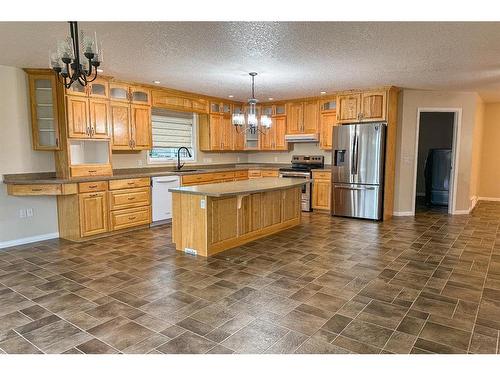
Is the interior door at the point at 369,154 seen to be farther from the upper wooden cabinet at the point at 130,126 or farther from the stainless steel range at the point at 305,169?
the upper wooden cabinet at the point at 130,126

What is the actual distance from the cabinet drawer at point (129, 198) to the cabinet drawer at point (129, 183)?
6 centimetres

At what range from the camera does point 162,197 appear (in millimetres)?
5926

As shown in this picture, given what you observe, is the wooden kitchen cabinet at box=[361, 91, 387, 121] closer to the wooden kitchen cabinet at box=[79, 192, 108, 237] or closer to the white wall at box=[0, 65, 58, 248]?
the wooden kitchen cabinet at box=[79, 192, 108, 237]

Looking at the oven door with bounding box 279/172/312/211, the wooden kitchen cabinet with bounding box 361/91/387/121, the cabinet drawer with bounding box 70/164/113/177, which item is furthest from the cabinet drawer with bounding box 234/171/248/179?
the cabinet drawer with bounding box 70/164/113/177

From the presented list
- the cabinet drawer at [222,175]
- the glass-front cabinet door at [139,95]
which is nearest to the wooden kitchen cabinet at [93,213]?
the glass-front cabinet door at [139,95]

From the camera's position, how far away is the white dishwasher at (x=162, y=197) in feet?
19.0

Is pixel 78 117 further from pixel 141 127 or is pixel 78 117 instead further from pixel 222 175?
pixel 222 175

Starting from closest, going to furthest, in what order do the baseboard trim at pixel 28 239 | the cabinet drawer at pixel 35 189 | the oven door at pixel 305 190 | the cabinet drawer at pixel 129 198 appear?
the cabinet drawer at pixel 35 189 → the baseboard trim at pixel 28 239 → the cabinet drawer at pixel 129 198 → the oven door at pixel 305 190

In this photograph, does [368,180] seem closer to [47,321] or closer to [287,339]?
[287,339]

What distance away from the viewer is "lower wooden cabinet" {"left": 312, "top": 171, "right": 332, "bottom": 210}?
6.98 meters

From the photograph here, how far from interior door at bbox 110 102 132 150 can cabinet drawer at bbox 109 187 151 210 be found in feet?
2.49

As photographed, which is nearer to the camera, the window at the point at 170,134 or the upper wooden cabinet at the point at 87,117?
the upper wooden cabinet at the point at 87,117

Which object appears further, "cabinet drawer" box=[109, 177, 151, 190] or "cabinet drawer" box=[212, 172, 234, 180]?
"cabinet drawer" box=[212, 172, 234, 180]
